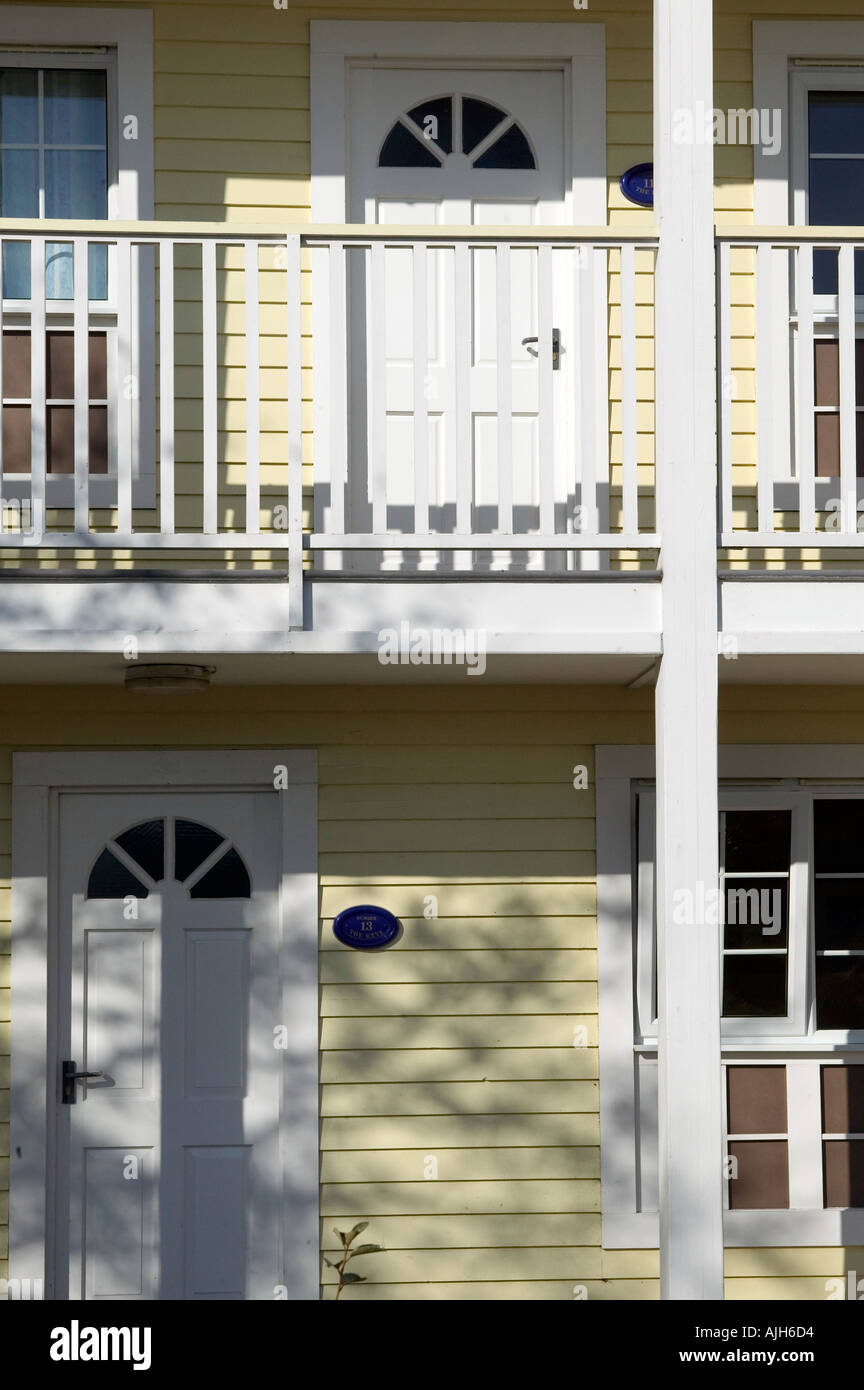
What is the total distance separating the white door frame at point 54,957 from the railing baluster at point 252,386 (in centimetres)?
163

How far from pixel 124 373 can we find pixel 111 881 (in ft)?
7.75

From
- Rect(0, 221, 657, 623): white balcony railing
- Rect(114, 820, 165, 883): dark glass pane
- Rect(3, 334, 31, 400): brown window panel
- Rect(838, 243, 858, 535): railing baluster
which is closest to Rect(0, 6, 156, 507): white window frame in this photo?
Rect(0, 221, 657, 623): white balcony railing

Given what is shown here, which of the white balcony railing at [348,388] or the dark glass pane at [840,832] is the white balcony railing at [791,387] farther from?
the dark glass pane at [840,832]

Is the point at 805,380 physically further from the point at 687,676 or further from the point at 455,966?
the point at 455,966

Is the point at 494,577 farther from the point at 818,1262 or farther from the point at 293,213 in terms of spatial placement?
the point at 818,1262

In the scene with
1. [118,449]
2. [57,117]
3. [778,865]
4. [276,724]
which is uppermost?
[57,117]

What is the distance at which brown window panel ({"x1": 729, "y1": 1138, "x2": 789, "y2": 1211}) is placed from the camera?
6.36 meters

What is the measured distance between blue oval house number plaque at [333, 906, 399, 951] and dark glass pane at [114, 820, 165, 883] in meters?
0.83

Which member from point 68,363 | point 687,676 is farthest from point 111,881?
point 687,676

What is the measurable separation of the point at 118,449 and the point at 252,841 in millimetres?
2078

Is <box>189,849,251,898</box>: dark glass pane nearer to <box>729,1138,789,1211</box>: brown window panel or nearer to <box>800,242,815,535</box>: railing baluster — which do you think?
<box>729,1138,789,1211</box>: brown window panel

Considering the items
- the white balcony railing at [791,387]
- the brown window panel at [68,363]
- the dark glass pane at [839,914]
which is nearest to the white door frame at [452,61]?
the white balcony railing at [791,387]
